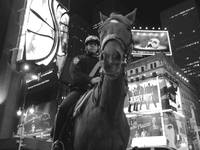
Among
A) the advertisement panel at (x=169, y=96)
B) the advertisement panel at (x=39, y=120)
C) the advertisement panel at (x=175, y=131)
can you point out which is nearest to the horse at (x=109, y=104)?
the advertisement panel at (x=39, y=120)

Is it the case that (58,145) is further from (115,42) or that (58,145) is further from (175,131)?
(175,131)

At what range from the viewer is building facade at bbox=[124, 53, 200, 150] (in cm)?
3878

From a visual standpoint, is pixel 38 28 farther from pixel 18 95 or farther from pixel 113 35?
pixel 113 35

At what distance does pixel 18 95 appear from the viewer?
13.4m

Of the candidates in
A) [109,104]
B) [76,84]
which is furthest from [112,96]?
[76,84]

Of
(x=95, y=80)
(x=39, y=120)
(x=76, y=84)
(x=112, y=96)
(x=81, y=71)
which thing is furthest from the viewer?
(x=39, y=120)

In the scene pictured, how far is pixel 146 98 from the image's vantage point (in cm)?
4138

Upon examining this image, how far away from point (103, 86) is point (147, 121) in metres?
37.9

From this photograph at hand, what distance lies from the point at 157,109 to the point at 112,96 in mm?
37807

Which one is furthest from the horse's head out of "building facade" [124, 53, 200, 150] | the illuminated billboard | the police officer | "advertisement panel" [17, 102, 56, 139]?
the illuminated billboard

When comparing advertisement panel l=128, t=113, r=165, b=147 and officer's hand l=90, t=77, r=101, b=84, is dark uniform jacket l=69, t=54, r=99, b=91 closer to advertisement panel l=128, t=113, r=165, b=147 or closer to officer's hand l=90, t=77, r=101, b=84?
officer's hand l=90, t=77, r=101, b=84

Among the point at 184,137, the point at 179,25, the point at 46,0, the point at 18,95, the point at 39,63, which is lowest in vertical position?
the point at 184,137

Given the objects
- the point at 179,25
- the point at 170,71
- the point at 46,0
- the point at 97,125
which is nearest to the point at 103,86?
the point at 97,125

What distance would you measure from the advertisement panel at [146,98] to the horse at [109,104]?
36.1m
